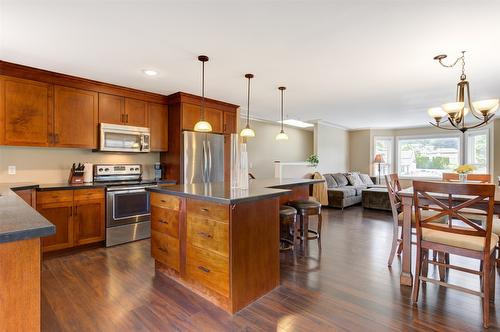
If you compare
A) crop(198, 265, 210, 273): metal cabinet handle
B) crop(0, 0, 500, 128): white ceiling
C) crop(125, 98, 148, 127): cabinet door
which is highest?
crop(0, 0, 500, 128): white ceiling

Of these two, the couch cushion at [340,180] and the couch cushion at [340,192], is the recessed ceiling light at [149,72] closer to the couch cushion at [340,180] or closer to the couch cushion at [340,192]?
the couch cushion at [340,192]

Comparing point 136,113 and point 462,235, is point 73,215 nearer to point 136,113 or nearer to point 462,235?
point 136,113

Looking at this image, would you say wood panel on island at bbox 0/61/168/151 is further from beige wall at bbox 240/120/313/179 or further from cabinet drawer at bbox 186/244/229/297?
beige wall at bbox 240/120/313/179

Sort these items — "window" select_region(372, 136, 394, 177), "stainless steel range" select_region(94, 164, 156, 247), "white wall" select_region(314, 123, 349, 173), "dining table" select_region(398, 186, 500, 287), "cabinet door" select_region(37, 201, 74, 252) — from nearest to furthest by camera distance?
"dining table" select_region(398, 186, 500, 287) < "cabinet door" select_region(37, 201, 74, 252) < "stainless steel range" select_region(94, 164, 156, 247) < "white wall" select_region(314, 123, 349, 173) < "window" select_region(372, 136, 394, 177)

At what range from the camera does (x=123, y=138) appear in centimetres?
400

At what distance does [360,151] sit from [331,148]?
1665 mm

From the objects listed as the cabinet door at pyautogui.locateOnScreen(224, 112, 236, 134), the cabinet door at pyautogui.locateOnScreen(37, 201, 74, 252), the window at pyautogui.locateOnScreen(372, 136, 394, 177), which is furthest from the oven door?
the window at pyautogui.locateOnScreen(372, 136, 394, 177)

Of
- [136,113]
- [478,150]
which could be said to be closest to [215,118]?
[136,113]

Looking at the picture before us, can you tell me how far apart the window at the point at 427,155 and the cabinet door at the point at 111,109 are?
8415mm

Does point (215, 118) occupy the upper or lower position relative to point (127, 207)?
upper

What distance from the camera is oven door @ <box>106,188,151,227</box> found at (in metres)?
3.61

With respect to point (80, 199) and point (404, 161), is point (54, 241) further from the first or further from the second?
point (404, 161)

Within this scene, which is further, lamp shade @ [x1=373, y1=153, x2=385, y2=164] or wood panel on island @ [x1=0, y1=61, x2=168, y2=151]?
lamp shade @ [x1=373, y1=153, x2=385, y2=164]

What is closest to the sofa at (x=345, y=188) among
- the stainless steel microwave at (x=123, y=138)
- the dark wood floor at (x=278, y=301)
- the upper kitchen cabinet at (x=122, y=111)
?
the dark wood floor at (x=278, y=301)
